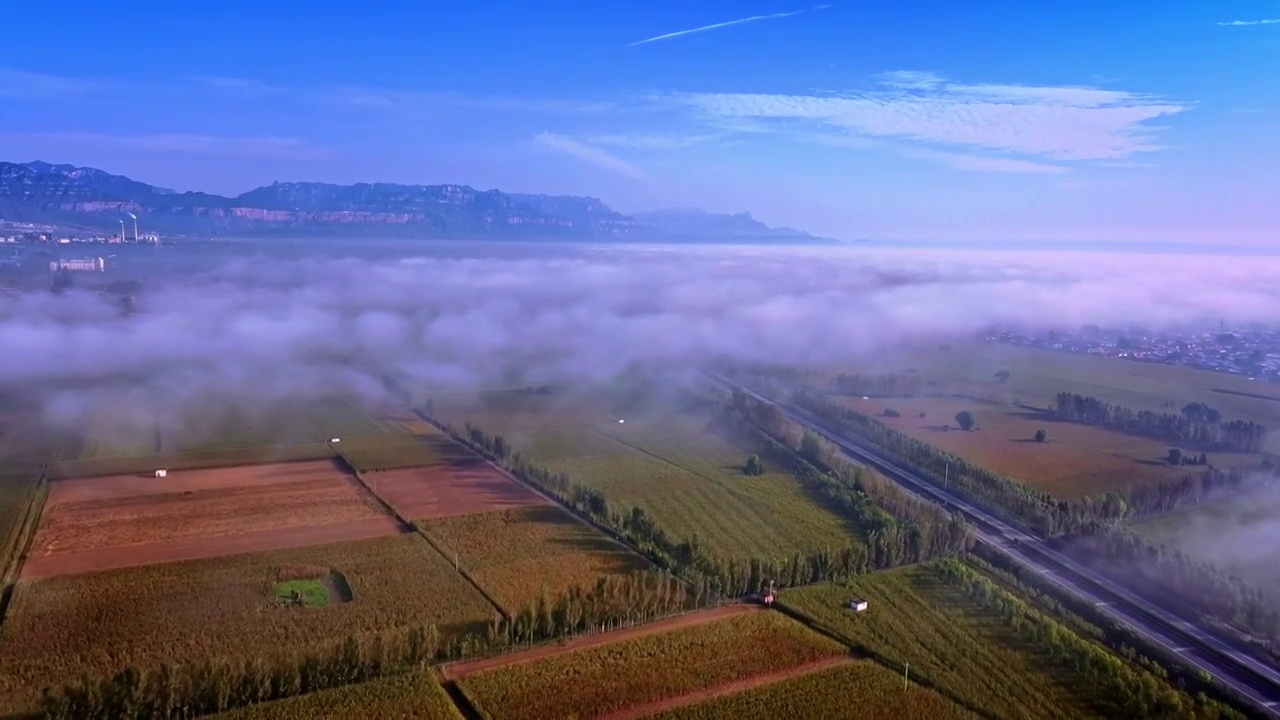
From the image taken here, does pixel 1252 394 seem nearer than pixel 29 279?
Yes

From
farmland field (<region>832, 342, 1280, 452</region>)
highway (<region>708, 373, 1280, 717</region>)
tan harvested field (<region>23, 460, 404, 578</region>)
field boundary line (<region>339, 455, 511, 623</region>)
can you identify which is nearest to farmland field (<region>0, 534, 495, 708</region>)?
field boundary line (<region>339, 455, 511, 623</region>)

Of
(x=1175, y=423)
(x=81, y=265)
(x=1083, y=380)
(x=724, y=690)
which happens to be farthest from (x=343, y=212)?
(x=724, y=690)

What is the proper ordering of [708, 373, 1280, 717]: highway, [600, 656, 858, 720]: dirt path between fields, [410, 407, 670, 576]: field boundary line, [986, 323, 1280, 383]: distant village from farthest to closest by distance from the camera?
[986, 323, 1280, 383]: distant village
[410, 407, 670, 576]: field boundary line
[708, 373, 1280, 717]: highway
[600, 656, 858, 720]: dirt path between fields

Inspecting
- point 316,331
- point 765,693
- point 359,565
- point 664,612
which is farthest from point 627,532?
point 316,331

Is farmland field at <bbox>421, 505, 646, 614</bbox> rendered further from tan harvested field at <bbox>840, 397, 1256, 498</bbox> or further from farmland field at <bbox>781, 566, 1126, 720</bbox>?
tan harvested field at <bbox>840, 397, 1256, 498</bbox>

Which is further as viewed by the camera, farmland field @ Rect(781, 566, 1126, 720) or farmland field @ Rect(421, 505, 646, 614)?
farmland field @ Rect(421, 505, 646, 614)

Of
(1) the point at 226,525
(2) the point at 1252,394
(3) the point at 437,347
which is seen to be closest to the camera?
(1) the point at 226,525

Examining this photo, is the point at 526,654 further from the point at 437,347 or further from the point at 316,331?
the point at 316,331
